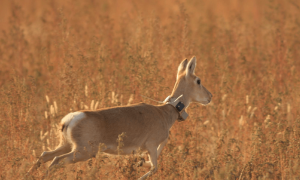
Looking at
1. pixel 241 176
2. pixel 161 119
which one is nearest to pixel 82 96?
pixel 161 119

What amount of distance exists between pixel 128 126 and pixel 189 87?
1.49 m

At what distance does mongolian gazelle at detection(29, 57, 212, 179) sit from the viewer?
15.4 feet

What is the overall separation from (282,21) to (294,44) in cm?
131

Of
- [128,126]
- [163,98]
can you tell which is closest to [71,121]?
[128,126]

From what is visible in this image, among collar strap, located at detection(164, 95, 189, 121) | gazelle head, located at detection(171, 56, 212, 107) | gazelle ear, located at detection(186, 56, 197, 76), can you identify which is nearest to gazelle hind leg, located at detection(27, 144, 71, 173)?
collar strap, located at detection(164, 95, 189, 121)

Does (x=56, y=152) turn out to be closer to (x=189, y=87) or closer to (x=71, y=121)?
(x=71, y=121)

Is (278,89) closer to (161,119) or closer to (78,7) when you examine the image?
(161,119)

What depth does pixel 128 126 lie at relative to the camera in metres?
5.11

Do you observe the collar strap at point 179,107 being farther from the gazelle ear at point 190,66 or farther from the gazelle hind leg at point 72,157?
the gazelle hind leg at point 72,157

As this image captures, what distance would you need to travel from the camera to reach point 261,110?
24.5 ft

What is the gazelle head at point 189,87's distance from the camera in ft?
20.0

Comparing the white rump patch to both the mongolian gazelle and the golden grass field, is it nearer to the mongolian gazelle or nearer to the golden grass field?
the mongolian gazelle

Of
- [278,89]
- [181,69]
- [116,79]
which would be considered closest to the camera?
[181,69]

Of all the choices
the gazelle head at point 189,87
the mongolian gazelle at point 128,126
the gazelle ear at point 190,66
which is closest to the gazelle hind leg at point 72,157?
the mongolian gazelle at point 128,126
